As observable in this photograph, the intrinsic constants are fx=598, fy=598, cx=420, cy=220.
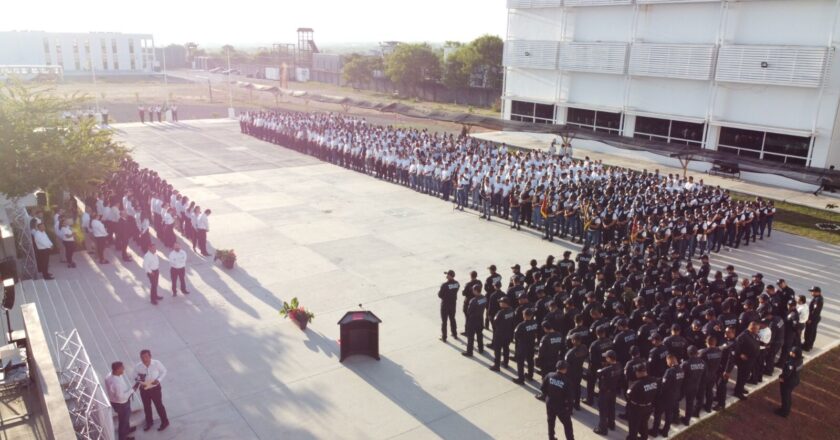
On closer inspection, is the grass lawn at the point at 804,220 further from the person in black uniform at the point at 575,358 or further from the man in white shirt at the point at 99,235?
the man in white shirt at the point at 99,235

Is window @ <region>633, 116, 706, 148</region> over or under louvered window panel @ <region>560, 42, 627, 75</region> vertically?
under

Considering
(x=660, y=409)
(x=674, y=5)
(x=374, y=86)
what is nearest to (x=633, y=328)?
(x=660, y=409)

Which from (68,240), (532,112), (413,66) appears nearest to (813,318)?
(68,240)

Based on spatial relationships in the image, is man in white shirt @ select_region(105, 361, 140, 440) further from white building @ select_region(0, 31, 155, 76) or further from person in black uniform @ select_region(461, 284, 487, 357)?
white building @ select_region(0, 31, 155, 76)

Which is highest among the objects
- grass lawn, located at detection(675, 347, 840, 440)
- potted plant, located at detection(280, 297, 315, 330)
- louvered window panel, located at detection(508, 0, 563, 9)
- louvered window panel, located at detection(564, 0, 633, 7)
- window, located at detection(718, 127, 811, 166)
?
louvered window panel, located at detection(508, 0, 563, 9)

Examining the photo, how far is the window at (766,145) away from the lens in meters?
30.3

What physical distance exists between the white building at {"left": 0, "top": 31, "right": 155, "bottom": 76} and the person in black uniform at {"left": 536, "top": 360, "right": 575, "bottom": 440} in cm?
11184

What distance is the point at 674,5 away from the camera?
1367 inches

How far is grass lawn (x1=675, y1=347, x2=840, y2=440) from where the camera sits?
966cm

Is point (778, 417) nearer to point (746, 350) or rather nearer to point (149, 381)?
point (746, 350)

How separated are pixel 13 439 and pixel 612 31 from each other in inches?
1494

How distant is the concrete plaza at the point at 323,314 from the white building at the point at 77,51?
9697 centimetres

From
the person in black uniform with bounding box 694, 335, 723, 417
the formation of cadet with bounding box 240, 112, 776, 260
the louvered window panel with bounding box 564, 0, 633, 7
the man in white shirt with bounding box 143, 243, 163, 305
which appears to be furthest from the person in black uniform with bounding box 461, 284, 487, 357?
the louvered window panel with bounding box 564, 0, 633, 7

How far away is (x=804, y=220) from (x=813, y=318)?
43.6 feet
